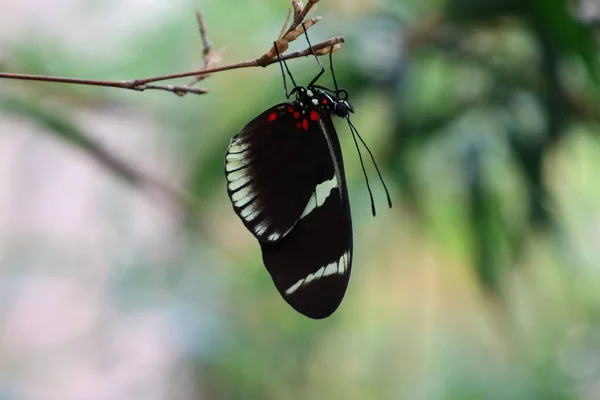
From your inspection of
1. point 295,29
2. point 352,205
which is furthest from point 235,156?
point 352,205

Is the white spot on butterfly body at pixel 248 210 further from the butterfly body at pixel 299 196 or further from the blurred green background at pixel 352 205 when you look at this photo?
the blurred green background at pixel 352 205

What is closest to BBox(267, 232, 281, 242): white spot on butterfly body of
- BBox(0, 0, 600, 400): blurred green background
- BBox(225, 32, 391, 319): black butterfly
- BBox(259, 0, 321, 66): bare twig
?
BBox(225, 32, 391, 319): black butterfly

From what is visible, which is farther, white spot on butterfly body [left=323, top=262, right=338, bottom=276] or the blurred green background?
the blurred green background

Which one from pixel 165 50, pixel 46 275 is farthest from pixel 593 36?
pixel 46 275

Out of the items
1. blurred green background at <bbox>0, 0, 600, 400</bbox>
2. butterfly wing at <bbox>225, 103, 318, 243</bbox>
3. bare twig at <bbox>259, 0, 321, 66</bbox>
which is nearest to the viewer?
bare twig at <bbox>259, 0, 321, 66</bbox>

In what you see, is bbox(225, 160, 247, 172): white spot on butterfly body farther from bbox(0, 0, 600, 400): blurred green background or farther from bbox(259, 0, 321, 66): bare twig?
bbox(0, 0, 600, 400): blurred green background

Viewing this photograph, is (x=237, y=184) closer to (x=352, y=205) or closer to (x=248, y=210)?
(x=248, y=210)

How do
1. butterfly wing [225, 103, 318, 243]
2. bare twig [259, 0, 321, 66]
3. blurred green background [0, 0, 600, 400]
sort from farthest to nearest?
blurred green background [0, 0, 600, 400], butterfly wing [225, 103, 318, 243], bare twig [259, 0, 321, 66]

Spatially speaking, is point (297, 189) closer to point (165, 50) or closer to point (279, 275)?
point (279, 275)
